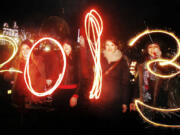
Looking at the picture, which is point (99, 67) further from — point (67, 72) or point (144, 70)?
point (144, 70)

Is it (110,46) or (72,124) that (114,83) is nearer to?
(110,46)

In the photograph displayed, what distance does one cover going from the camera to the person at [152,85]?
2.80 metres

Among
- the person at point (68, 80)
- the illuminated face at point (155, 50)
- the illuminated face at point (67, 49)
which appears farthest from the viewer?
the illuminated face at point (155, 50)

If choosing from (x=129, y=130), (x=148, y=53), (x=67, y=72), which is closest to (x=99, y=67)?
(x=67, y=72)

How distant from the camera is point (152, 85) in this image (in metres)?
2.85


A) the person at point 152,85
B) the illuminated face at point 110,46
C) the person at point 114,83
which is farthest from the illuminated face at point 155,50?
the illuminated face at point 110,46

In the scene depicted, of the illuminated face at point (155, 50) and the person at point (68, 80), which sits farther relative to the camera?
the illuminated face at point (155, 50)

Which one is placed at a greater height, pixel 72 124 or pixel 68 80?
pixel 68 80

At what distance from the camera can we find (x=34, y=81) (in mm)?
2879

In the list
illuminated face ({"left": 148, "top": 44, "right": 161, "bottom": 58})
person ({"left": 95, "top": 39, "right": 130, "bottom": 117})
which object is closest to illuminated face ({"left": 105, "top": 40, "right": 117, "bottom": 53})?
person ({"left": 95, "top": 39, "right": 130, "bottom": 117})

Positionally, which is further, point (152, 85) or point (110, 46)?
point (152, 85)

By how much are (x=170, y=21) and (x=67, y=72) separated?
497cm

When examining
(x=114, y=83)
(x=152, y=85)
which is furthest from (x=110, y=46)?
(x=152, y=85)

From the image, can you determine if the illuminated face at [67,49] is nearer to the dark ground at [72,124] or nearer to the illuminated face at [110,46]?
the illuminated face at [110,46]
